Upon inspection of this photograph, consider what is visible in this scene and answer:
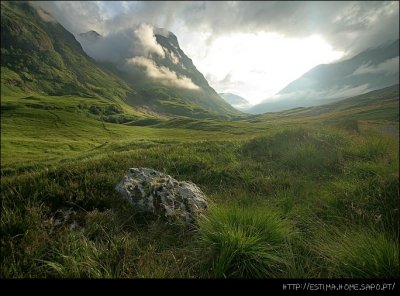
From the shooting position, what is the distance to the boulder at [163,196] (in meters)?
6.59

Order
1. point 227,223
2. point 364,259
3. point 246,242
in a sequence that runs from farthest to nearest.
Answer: point 227,223, point 246,242, point 364,259

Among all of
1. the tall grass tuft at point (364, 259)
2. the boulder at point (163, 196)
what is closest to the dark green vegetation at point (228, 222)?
the tall grass tuft at point (364, 259)

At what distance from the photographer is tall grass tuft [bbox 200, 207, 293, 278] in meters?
4.22

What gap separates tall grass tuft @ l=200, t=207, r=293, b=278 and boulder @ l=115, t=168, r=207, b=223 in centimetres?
136

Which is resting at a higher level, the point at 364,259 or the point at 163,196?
the point at 163,196

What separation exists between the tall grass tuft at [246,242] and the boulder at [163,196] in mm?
1357

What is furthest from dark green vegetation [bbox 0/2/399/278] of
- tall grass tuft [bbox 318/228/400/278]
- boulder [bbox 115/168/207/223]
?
boulder [bbox 115/168/207/223]

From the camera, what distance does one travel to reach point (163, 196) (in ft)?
23.6

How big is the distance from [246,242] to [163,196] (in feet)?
10.6

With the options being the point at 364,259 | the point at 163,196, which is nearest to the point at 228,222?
the point at 364,259

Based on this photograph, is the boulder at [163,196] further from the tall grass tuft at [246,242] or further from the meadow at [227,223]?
the tall grass tuft at [246,242]

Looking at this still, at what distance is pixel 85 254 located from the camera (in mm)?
4465

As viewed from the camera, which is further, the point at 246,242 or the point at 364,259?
the point at 246,242

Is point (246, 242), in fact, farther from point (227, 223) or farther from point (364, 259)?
point (364, 259)
